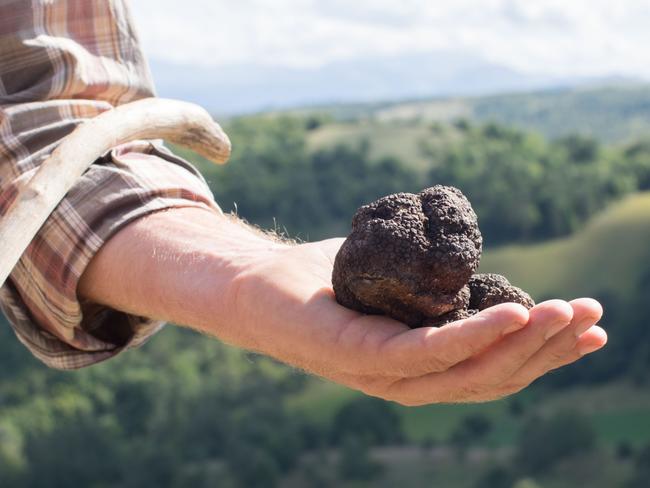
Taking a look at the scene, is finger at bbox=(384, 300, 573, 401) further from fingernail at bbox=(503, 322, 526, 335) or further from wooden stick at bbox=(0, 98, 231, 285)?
wooden stick at bbox=(0, 98, 231, 285)

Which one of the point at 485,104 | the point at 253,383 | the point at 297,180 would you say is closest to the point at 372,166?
the point at 297,180

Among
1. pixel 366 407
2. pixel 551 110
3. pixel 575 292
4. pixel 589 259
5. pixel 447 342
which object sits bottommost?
pixel 551 110

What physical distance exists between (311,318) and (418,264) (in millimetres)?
246

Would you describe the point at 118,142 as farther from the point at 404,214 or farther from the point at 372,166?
the point at 372,166

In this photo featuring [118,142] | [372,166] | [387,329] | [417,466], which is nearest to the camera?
[387,329]

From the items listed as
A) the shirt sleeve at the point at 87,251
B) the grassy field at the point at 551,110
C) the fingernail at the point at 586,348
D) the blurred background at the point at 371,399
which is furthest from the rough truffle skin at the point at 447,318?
the grassy field at the point at 551,110

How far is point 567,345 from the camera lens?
1.57 m

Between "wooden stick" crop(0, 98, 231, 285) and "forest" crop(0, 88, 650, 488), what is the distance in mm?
61761

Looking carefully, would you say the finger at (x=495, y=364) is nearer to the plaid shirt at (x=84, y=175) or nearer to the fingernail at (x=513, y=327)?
the fingernail at (x=513, y=327)

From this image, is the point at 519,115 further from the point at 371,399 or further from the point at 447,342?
the point at 447,342

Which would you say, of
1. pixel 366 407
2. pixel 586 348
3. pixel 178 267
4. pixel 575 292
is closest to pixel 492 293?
pixel 586 348

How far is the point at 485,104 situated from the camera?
185 metres

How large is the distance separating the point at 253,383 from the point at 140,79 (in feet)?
255

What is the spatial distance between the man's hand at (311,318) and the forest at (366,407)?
6198 centimetres
